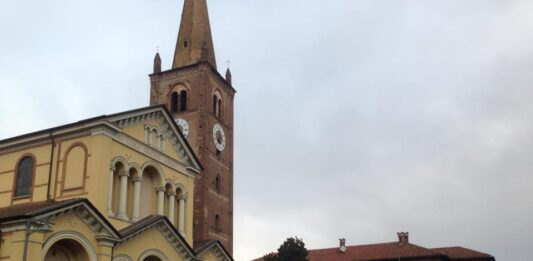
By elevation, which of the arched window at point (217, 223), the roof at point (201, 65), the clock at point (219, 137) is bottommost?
the arched window at point (217, 223)

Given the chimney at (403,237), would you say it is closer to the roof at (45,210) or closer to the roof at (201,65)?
the roof at (201,65)

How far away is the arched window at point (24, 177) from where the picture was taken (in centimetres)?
2790

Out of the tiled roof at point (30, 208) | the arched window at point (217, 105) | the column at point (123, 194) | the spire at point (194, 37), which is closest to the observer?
the tiled roof at point (30, 208)

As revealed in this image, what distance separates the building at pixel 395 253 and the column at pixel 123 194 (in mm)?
36509

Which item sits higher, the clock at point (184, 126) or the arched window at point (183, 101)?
the arched window at point (183, 101)

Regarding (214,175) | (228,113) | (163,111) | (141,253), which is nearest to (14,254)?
(141,253)

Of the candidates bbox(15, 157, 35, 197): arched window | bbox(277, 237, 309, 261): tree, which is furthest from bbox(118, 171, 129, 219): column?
bbox(277, 237, 309, 261): tree

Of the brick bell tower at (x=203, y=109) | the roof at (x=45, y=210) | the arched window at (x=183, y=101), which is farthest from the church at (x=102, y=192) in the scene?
the arched window at (x=183, y=101)

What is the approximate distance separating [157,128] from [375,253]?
35738mm

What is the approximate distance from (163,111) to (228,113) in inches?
951

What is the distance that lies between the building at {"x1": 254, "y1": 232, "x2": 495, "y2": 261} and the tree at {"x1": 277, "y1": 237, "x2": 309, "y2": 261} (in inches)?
799

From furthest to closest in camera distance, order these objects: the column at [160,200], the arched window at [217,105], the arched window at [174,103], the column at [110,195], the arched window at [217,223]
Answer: the arched window at [217,105] < the arched window at [174,103] < the arched window at [217,223] < the column at [160,200] < the column at [110,195]

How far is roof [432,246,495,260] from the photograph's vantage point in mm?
60044

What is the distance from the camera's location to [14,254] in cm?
2105
